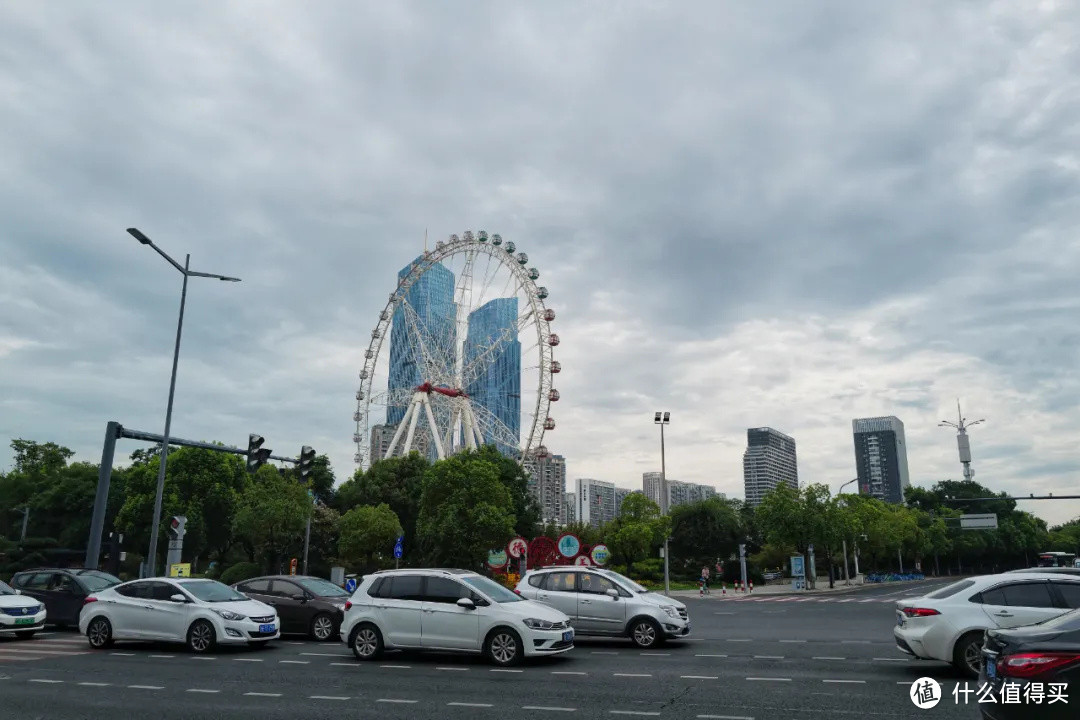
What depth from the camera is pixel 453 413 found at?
63.6 meters

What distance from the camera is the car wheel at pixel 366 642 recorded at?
1460 cm

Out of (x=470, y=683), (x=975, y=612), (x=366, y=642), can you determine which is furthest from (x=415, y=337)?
(x=975, y=612)

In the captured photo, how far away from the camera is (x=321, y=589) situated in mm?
19266

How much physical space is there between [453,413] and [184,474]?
20.5 metres

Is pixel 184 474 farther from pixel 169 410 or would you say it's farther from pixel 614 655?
pixel 614 655

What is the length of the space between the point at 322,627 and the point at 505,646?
678 centimetres

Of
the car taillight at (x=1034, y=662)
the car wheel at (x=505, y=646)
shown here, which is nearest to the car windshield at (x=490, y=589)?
the car wheel at (x=505, y=646)

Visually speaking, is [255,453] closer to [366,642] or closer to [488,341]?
[366,642]

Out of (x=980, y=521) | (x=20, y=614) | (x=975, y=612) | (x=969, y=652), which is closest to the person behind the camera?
(x=969, y=652)

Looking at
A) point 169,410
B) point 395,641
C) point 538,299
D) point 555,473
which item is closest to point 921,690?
point 395,641

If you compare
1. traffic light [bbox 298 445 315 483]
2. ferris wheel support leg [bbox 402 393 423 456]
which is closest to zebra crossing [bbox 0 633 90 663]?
traffic light [bbox 298 445 315 483]

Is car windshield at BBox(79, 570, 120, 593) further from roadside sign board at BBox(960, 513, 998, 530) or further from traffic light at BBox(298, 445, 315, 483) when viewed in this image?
roadside sign board at BBox(960, 513, 998, 530)

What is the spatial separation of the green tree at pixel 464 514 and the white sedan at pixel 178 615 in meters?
27.9

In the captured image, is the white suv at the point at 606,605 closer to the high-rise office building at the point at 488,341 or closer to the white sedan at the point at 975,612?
the white sedan at the point at 975,612
